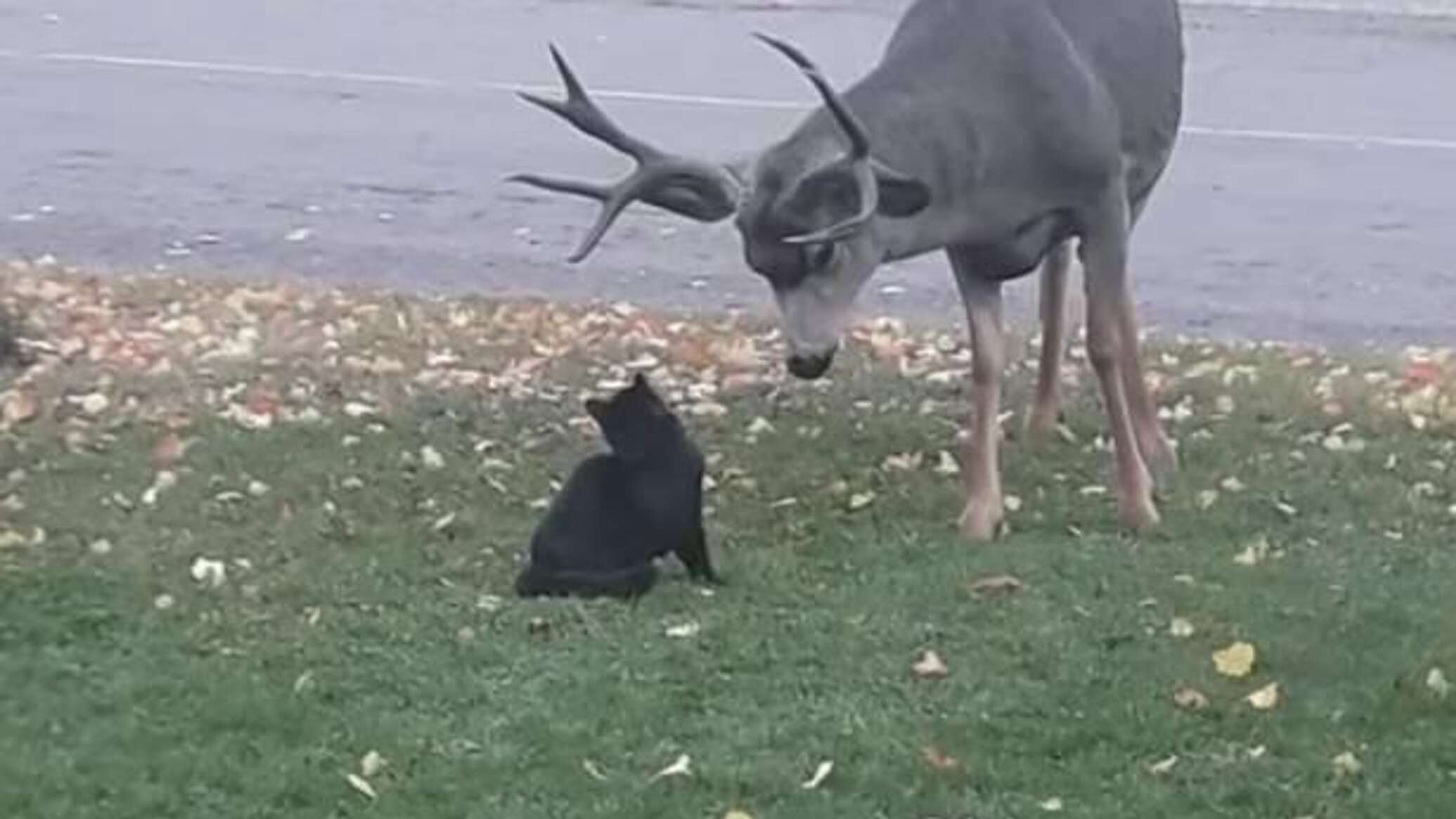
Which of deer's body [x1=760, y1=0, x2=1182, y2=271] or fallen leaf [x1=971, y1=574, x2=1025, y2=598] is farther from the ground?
deer's body [x1=760, y1=0, x2=1182, y2=271]

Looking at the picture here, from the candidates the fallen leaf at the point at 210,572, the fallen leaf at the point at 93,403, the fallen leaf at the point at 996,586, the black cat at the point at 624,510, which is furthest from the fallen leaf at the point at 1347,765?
the fallen leaf at the point at 93,403

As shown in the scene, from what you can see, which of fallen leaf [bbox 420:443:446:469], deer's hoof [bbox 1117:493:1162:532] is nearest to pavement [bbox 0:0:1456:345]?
fallen leaf [bbox 420:443:446:469]

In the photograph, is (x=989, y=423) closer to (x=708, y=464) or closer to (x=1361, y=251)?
(x=708, y=464)

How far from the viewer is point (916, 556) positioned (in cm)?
776

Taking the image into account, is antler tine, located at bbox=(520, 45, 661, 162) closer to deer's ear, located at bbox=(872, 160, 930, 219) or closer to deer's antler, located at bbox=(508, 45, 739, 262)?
deer's antler, located at bbox=(508, 45, 739, 262)

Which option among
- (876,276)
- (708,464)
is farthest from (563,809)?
(876,276)

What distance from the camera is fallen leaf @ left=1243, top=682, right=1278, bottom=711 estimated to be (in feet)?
21.6

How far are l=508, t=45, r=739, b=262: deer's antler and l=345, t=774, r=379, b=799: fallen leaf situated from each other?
5.23 ft

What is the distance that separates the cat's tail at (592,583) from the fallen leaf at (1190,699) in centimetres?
137

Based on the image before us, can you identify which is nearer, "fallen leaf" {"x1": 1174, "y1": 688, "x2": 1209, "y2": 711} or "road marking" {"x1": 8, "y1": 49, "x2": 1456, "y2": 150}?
"fallen leaf" {"x1": 1174, "y1": 688, "x2": 1209, "y2": 711}

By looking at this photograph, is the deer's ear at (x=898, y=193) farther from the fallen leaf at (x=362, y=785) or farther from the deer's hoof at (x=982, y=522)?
the fallen leaf at (x=362, y=785)

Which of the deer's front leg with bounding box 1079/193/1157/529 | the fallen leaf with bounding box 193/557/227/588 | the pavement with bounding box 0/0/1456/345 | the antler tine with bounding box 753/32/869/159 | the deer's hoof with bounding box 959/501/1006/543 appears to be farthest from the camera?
the pavement with bounding box 0/0/1456/345

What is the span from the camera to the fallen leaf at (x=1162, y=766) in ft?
20.5

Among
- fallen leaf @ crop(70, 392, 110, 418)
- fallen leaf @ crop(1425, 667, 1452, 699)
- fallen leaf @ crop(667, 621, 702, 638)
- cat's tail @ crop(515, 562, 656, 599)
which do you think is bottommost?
fallen leaf @ crop(70, 392, 110, 418)
